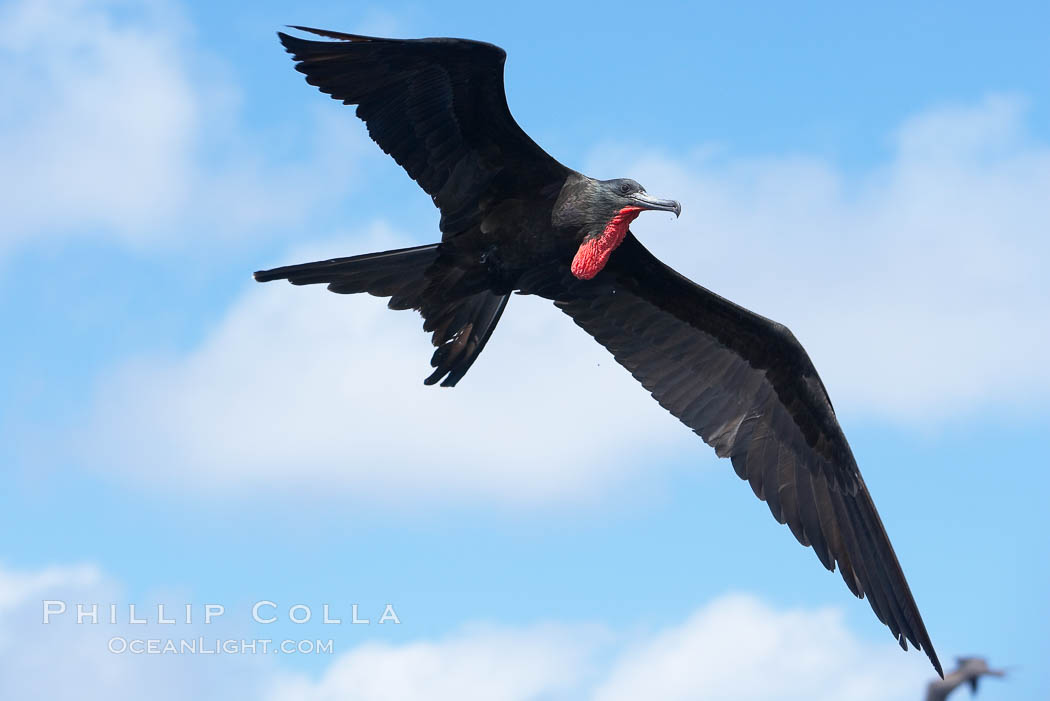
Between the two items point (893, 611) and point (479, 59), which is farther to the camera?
point (893, 611)

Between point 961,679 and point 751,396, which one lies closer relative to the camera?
point 961,679

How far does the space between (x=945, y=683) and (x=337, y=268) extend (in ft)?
15.6

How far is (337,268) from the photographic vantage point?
8.70 metres

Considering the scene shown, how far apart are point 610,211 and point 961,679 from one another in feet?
12.7

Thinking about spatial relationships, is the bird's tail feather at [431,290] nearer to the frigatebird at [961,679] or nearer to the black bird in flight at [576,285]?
the black bird in flight at [576,285]

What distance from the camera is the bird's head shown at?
8.49 meters

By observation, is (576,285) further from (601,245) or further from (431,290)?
(431,290)

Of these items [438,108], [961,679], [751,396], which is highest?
[438,108]

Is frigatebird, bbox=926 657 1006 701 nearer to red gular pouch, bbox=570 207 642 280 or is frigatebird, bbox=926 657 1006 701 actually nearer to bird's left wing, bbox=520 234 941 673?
bird's left wing, bbox=520 234 941 673

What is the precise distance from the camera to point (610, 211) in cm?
848

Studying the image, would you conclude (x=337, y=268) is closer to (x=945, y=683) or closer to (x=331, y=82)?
(x=331, y=82)

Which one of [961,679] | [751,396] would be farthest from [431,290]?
[961,679]

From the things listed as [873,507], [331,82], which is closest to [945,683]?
[873,507]

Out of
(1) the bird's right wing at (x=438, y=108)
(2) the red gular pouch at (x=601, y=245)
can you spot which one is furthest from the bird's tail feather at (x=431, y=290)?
(2) the red gular pouch at (x=601, y=245)
